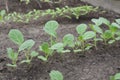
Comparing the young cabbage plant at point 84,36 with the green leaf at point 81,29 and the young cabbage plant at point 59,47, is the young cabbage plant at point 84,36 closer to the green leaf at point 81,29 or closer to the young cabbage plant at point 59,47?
the green leaf at point 81,29

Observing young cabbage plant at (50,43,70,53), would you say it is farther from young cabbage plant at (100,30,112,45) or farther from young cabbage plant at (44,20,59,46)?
young cabbage plant at (100,30,112,45)

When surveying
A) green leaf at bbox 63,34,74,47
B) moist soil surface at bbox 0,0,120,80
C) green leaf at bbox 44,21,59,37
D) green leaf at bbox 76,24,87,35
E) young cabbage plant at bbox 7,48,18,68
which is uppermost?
green leaf at bbox 44,21,59,37

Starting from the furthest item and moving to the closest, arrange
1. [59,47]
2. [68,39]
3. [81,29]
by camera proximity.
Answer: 1. [81,29]
2. [68,39]
3. [59,47]

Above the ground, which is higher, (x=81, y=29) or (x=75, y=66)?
(x=81, y=29)

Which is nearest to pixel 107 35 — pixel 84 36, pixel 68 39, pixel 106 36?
pixel 106 36

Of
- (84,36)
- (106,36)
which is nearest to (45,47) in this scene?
(84,36)

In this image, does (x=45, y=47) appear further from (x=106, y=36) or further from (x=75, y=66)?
(x=106, y=36)

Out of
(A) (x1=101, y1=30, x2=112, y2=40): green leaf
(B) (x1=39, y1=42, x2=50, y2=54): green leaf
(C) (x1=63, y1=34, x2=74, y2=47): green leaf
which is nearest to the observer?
(B) (x1=39, y1=42, x2=50, y2=54): green leaf

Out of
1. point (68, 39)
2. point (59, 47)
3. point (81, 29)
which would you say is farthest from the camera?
point (81, 29)

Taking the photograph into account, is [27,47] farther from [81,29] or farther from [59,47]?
[81,29]

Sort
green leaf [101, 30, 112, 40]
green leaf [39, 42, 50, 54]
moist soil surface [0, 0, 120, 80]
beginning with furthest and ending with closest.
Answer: green leaf [101, 30, 112, 40] → green leaf [39, 42, 50, 54] → moist soil surface [0, 0, 120, 80]

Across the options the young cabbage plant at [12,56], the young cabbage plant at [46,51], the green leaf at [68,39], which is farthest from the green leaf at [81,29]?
the young cabbage plant at [12,56]

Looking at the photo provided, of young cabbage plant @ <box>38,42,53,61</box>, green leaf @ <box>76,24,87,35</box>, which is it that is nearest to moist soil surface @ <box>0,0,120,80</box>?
young cabbage plant @ <box>38,42,53,61</box>

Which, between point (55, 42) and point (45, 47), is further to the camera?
point (55, 42)
